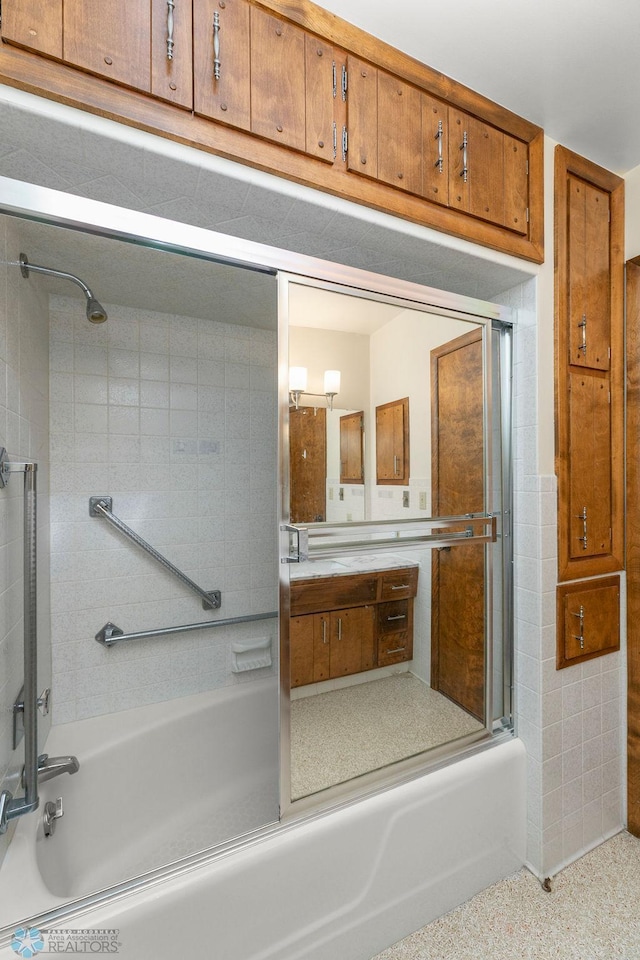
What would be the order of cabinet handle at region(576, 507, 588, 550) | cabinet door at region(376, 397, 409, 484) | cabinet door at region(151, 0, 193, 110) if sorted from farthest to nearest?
cabinet handle at region(576, 507, 588, 550), cabinet door at region(376, 397, 409, 484), cabinet door at region(151, 0, 193, 110)

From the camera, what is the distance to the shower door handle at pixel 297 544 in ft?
3.95

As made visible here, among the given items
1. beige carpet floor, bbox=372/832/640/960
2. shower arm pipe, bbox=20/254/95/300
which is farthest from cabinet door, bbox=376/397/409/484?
beige carpet floor, bbox=372/832/640/960

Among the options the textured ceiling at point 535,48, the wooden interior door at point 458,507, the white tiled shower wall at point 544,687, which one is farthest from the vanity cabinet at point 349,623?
the textured ceiling at point 535,48

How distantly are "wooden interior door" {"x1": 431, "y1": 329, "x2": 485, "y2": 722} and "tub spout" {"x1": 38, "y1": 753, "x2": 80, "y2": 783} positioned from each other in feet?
4.23

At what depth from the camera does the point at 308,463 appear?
1.24 metres

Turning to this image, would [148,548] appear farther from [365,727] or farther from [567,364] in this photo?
[567,364]

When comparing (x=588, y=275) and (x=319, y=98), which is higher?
(x=319, y=98)

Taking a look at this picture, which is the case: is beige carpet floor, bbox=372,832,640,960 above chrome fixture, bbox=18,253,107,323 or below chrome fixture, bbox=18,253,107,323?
below

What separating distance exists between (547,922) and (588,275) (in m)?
2.23

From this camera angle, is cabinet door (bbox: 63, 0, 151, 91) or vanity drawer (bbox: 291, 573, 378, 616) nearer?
cabinet door (bbox: 63, 0, 151, 91)

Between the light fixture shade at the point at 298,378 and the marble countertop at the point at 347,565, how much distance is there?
19.6 inches

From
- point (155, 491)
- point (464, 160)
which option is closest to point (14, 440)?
point (155, 491)

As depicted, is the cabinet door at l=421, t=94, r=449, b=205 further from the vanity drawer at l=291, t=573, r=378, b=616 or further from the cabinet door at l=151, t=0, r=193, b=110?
the vanity drawer at l=291, t=573, r=378, b=616

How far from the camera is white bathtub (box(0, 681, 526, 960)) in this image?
1.01 meters
